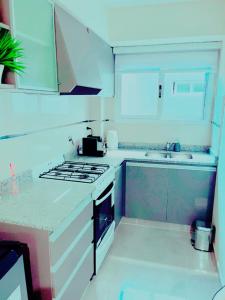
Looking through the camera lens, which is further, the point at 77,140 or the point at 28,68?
the point at 77,140

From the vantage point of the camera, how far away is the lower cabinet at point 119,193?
2.54m

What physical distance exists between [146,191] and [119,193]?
340 millimetres

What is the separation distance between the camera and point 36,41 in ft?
4.98

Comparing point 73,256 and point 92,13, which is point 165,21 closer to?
point 92,13

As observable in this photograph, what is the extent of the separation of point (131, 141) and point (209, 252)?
169cm

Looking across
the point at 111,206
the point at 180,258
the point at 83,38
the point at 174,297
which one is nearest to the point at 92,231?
the point at 111,206

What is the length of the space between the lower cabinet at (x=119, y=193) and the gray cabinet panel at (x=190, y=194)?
0.54 metres

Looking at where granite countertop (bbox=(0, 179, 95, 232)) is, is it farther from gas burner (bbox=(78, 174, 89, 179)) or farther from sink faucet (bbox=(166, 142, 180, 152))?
sink faucet (bbox=(166, 142, 180, 152))

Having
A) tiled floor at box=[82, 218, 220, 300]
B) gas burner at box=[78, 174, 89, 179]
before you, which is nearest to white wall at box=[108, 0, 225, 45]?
gas burner at box=[78, 174, 89, 179]

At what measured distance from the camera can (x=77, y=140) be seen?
9.30 ft

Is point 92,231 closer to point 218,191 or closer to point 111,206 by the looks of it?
point 111,206

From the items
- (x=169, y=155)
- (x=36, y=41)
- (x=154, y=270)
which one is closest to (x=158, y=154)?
(x=169, y=155)

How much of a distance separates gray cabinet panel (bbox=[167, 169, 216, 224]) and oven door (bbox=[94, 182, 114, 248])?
2.58 ft

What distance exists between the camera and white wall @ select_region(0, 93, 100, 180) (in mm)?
1678
